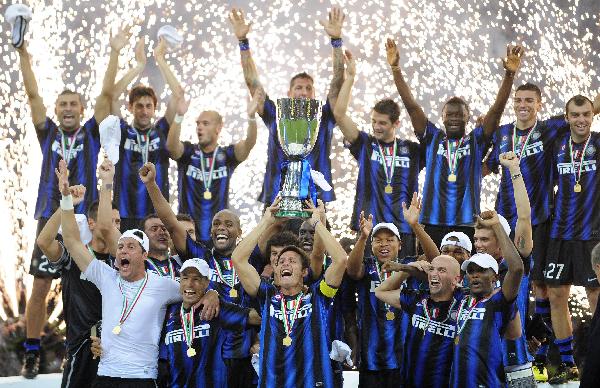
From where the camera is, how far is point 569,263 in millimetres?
7773

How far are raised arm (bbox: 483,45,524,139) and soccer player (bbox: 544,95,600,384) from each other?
43cm

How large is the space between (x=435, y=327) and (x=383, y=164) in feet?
6.94

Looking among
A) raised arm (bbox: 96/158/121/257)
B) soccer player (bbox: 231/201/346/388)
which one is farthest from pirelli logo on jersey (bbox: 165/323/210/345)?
raised arm (bbox: 96/158/121/257)

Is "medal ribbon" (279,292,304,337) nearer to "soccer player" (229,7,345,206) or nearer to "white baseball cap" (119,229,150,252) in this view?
"white baseball cap" (119,229,150,252)

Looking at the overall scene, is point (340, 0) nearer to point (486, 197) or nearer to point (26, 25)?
point (486, 197)

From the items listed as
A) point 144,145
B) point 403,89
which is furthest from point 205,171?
point 403,89

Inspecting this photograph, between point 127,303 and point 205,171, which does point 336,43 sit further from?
point 127,303

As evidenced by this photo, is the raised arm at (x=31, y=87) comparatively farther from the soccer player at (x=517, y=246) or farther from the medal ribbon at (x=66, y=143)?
the soccer player at (x=517, y=246)

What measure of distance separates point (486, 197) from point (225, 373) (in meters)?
4.49

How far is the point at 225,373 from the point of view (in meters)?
6.32

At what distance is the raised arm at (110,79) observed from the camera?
831 cm

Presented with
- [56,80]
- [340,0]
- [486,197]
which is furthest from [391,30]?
[56,80]

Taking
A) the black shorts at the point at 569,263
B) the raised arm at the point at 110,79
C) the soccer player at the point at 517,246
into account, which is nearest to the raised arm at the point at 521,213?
the soccer player at the point at 517,246

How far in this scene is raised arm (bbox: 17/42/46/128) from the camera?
8095 millimetres
